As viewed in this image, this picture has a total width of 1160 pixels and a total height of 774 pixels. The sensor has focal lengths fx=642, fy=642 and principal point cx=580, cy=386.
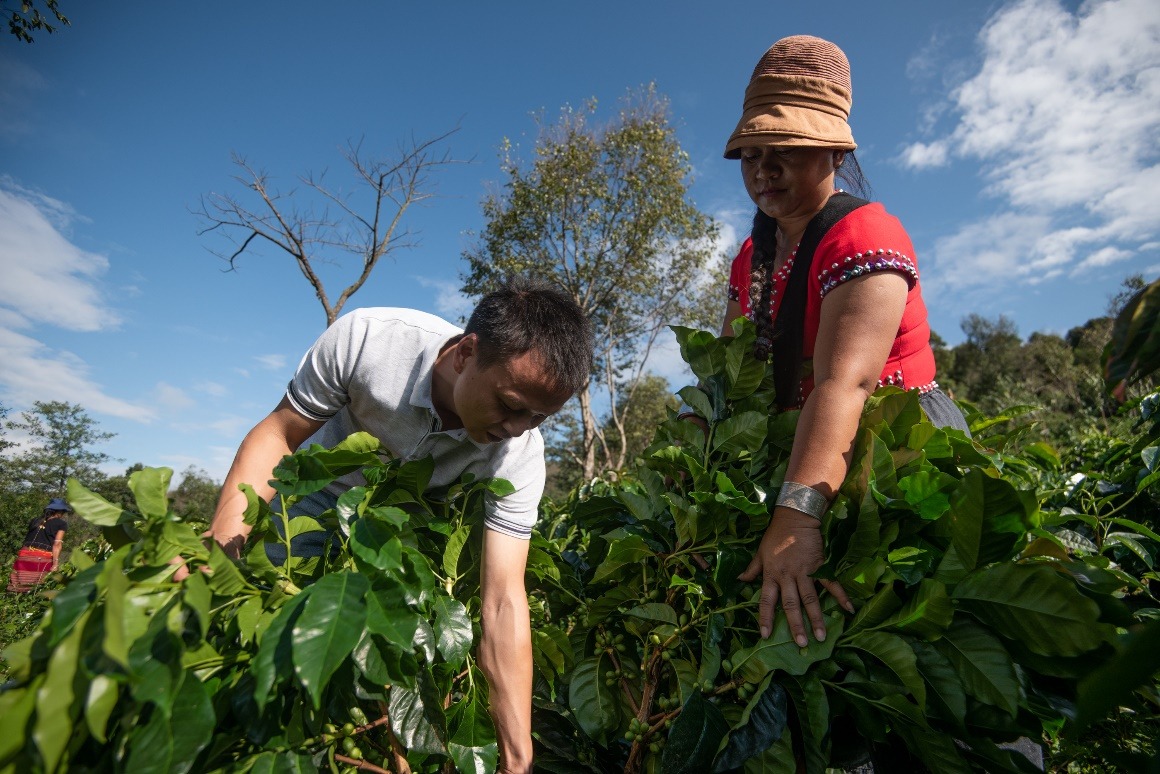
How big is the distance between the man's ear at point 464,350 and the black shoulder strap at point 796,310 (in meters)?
0.89

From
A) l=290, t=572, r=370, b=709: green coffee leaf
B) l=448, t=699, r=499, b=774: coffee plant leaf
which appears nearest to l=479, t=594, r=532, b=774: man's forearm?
l=448, t=699, r=499, b=774: coffee plant leaf

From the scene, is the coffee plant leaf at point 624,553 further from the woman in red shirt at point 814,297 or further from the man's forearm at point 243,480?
the man's forearm at point 243,480

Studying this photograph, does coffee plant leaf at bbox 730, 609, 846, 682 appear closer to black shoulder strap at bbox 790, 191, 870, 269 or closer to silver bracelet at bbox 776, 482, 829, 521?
silver bracelet at bbox 776, 482, 829, 521

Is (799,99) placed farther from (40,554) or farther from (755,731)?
(40,554)

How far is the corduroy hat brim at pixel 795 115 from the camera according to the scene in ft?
5.61

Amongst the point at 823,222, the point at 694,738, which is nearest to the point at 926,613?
the point at 694,738

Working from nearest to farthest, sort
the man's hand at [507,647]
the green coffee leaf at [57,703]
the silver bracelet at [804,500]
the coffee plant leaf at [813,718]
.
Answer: the green coffee leaf at [57,703] → the coffee plant leaf at [813,718] → the silver bracelet at [804,500] → the man's hand at [507,647]

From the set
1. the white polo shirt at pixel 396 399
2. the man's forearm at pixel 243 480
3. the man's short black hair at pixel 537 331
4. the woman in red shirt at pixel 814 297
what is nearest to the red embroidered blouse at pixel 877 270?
the woman in red shirt at pixel 814 297

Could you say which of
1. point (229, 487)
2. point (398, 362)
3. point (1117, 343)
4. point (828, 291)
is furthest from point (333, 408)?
point (1117, 343)

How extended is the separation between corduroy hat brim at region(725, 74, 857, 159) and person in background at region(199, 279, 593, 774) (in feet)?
2.45

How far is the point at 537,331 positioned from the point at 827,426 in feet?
2.73

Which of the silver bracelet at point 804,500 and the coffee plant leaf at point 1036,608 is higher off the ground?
the silver bracelet at point 804,500

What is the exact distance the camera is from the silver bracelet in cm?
137

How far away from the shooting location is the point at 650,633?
155 cm
